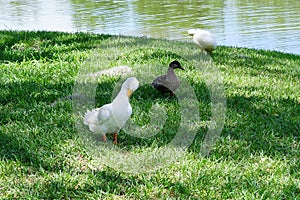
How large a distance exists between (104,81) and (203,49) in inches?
87.5

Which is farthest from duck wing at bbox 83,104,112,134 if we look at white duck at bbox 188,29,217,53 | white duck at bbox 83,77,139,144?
white duck at bbox 188,29,217,53

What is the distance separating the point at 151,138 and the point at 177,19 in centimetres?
1152

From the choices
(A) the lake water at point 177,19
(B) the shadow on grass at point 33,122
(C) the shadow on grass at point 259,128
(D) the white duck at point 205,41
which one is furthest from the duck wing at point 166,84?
(A) the lake water at point 177,19

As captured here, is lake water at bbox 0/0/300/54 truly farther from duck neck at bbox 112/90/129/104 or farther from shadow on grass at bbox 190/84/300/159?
duck neck at bbox 112/90/129/104

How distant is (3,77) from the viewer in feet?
17.6

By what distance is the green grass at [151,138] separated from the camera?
314 centimetres

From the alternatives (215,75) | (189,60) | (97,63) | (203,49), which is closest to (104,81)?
(97,63)

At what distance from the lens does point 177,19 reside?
595 inches

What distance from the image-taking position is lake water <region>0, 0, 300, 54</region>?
39.4 feet

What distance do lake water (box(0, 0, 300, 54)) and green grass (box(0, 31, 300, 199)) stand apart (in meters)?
5.29

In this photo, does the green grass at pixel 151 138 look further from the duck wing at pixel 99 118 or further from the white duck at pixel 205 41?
the white duck at pixel 205 41

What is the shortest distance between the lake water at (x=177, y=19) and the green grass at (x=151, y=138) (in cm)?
529

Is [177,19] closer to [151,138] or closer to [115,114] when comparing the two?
[151,138]

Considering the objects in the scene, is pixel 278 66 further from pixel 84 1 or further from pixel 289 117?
pixel 84 1
